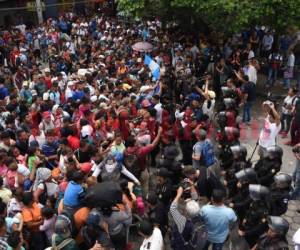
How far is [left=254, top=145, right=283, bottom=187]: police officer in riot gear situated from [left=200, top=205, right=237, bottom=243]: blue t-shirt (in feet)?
3.79

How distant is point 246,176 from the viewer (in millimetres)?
5996

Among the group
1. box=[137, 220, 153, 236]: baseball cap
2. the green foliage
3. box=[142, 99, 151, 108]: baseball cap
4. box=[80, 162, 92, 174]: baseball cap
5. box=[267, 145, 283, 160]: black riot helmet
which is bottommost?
box=[80, 162, 92, 174]: baseball cap

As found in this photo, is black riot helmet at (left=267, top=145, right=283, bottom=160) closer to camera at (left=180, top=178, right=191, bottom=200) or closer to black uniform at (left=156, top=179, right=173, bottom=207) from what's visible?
camera at (left=180, top=178, right=191, bottom=200)

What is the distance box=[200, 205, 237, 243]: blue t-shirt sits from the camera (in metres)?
5.34

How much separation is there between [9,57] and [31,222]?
42.7 ft

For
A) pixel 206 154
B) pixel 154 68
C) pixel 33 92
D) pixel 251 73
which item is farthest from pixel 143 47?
pixel 206 154

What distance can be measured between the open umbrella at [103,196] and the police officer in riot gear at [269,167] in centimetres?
225

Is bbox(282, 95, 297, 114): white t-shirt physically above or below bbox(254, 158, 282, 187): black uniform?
below

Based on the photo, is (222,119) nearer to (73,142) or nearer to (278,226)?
(73,142)

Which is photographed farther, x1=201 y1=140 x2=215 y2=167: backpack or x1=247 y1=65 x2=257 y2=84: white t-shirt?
x1=247 y1=65 x2=257 y2=84: white t-shirt

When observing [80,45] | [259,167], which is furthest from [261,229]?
[80,45]

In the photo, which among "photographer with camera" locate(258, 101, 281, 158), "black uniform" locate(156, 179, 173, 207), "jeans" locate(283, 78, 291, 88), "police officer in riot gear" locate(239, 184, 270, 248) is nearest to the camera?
"police officer in riot gear" locate(239, 184, 270, 248)

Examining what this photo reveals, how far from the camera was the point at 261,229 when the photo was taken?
5480 mm

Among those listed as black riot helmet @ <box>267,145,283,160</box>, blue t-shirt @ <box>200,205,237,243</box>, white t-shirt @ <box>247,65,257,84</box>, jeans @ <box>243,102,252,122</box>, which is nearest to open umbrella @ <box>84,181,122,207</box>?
blue t-shirt @ <box>200,205,237,243</box>
